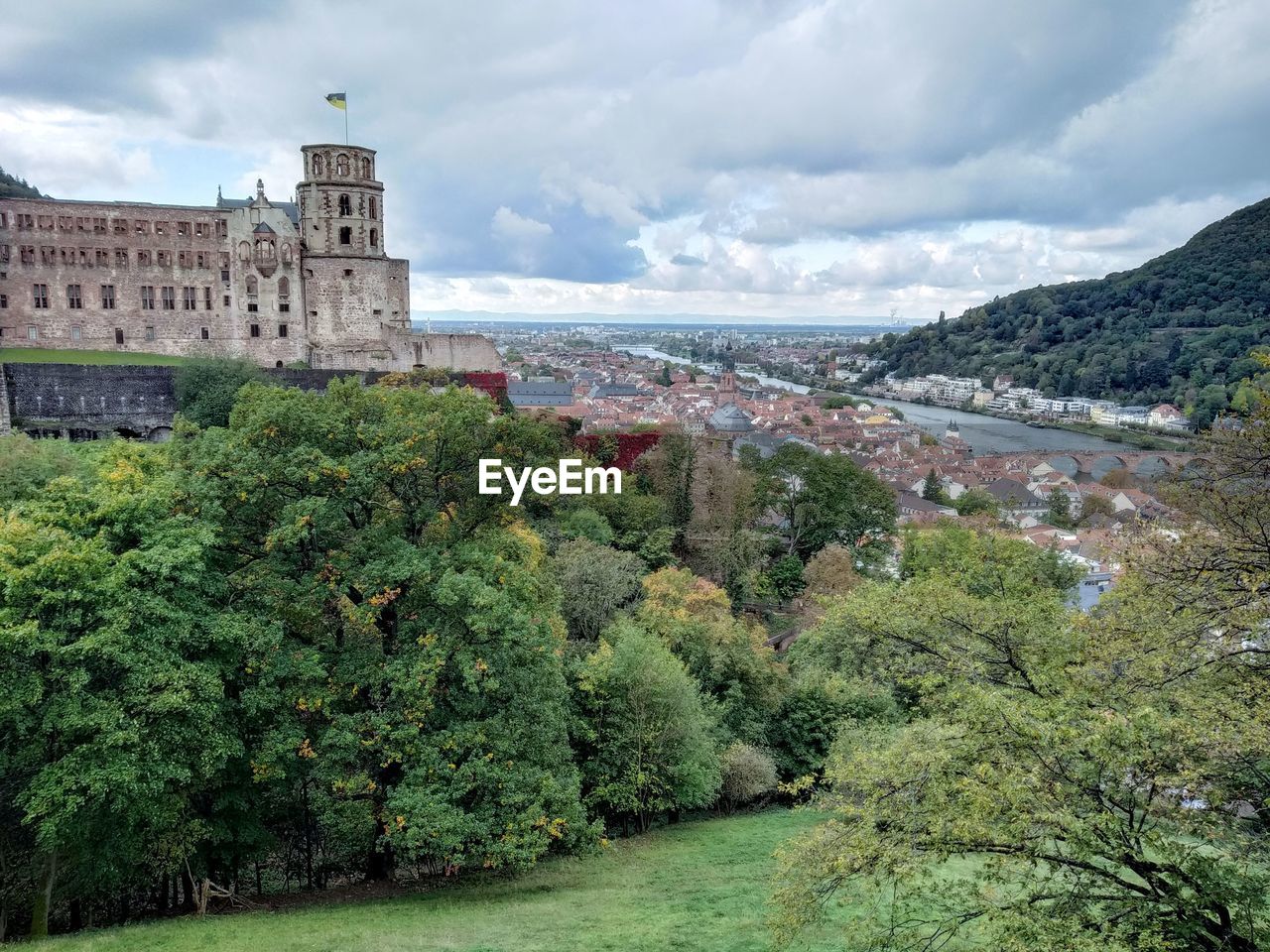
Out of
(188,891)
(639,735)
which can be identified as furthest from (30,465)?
(639,735)

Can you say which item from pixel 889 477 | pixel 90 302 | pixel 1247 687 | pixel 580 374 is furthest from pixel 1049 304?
pixel 1247 687

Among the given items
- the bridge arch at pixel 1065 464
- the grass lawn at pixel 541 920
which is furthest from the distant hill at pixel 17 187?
the bridge arch at pixel 1065 464

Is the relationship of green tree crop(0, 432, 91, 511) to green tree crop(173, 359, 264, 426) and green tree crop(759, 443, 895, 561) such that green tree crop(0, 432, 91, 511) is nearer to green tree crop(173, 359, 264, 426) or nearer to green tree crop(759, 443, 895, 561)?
green tree crop(173, 359, 264, 426)

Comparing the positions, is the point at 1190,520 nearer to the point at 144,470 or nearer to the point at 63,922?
the point at 144,470

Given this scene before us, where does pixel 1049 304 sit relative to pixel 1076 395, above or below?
above

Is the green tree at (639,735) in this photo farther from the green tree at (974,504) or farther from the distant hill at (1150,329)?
the distant hill at (1150,329)

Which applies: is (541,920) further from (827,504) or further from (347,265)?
(347,265)

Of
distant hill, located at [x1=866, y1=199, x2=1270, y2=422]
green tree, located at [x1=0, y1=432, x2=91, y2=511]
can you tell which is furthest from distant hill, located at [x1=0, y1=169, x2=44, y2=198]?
distant hill, located at [x1=866, y1=199, x2=1270, y2=422]
